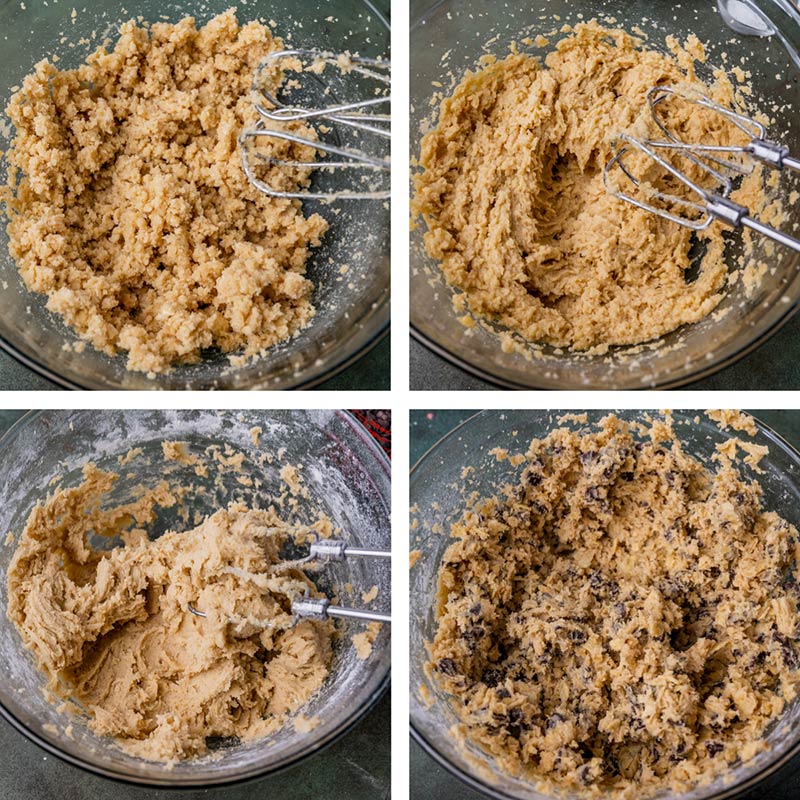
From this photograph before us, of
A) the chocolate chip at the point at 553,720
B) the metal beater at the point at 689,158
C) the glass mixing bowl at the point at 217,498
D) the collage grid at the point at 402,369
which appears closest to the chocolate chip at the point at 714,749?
the collage grid at the point at 402,369

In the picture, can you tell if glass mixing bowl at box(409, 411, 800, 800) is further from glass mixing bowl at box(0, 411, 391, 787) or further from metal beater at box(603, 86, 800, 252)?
metal beater at box(603, 86, 800, 252)

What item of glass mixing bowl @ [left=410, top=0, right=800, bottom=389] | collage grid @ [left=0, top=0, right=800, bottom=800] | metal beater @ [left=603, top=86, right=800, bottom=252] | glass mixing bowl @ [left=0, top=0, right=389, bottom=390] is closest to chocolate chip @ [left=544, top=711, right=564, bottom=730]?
collage grid @ [left=0, top=0, right=800, bottom=800]

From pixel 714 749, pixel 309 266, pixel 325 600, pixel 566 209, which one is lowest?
pixel 714 749

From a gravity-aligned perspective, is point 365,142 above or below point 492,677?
above

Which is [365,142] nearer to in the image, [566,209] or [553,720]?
[566,209]

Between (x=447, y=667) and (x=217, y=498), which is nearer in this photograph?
(x=447, y=667)

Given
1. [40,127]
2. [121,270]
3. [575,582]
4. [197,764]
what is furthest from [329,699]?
[40,127]

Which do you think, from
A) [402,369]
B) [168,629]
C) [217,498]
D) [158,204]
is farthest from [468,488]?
[158,204]
